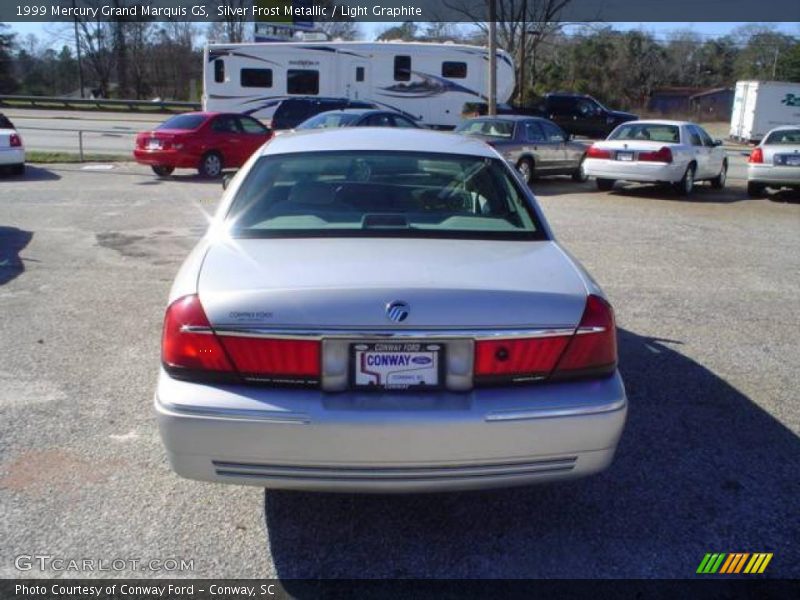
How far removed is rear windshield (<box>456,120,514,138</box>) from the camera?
16.0 meters

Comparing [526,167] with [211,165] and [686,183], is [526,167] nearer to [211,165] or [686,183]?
[686,183]

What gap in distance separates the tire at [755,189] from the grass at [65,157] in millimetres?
14621

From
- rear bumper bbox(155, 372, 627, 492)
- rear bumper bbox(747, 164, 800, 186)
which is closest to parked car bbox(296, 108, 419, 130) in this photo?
rear bumper bbox(747, 164, 800, 186)

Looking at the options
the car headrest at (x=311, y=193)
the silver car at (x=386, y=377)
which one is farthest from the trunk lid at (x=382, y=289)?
the car headrest at (x=311, y=193)

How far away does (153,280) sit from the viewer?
7.57 m

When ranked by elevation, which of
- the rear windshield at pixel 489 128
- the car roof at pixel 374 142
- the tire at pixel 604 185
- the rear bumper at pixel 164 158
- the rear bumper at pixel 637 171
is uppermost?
the car roof at pixel 374 142

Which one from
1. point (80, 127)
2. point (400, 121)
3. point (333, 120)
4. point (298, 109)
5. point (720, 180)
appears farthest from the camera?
point (80, 127)

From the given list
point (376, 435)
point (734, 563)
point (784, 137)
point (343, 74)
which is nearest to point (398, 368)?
point (376, 435)

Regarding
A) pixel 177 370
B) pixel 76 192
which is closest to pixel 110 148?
pixel 76 192

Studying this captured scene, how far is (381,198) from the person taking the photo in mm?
4035

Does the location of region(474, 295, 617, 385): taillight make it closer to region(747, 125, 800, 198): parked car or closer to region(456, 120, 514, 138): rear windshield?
region(456, 120, 514, 138): rear windshield

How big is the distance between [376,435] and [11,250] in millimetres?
7381

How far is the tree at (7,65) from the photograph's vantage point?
5731cm

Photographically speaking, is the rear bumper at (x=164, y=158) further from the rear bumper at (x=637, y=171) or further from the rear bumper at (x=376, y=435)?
the rear bumper at (x=376, y=435)
